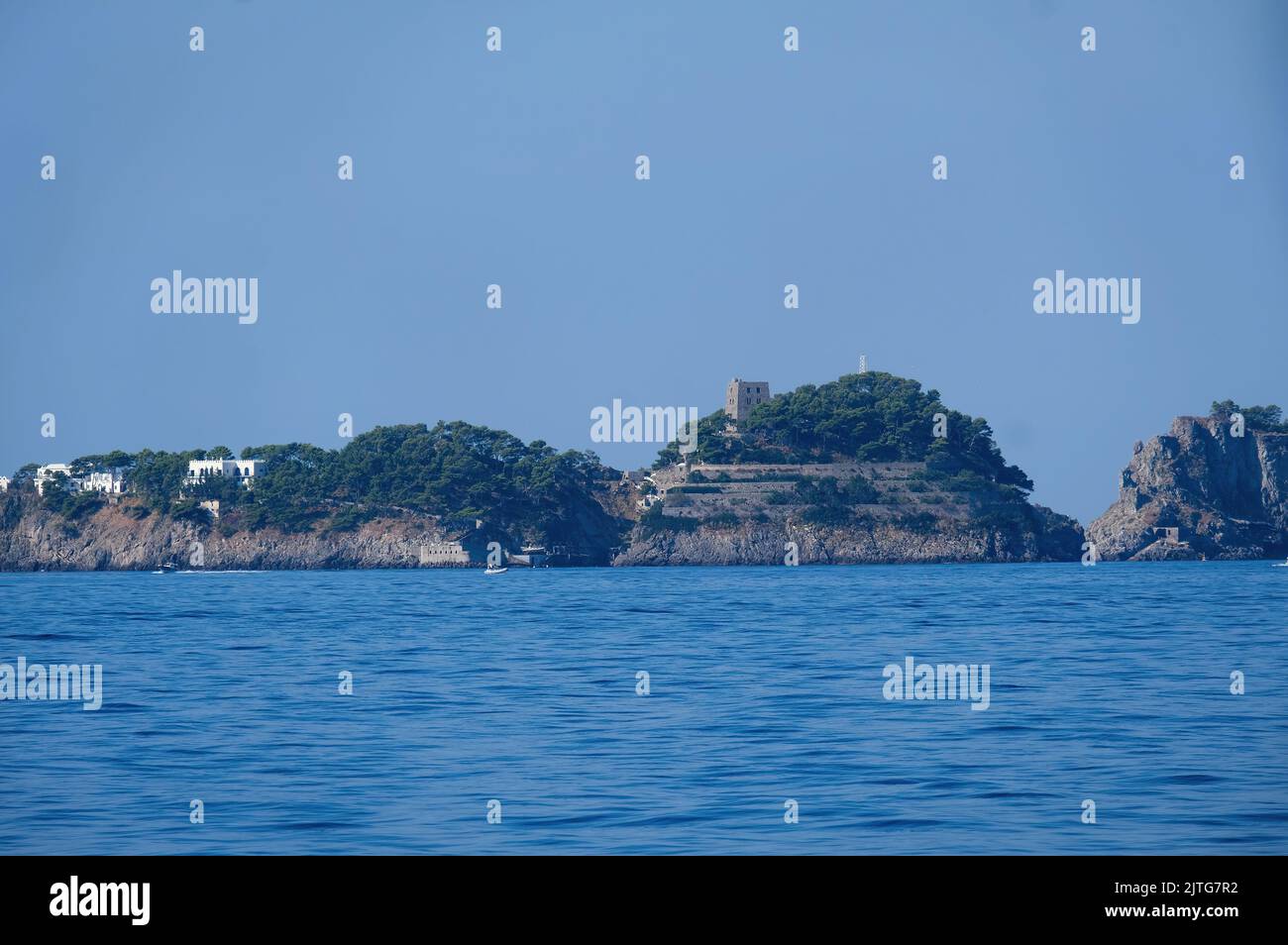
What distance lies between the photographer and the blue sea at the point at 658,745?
16609 mm

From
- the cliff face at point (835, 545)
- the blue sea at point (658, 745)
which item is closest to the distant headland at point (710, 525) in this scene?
the cliff face at point (835, 545)

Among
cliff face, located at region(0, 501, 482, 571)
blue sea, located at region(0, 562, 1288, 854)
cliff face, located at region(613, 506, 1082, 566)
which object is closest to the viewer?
blue sea, located at region(0, 562, 1288, 854)

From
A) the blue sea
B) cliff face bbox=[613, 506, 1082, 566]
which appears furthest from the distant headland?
the blue sea

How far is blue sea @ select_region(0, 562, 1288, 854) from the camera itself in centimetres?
1661

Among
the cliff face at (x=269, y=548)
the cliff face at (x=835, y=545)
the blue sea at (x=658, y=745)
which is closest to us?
the blue sea at (x=658, y=745)

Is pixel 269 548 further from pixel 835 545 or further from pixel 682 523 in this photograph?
pixel 835 545

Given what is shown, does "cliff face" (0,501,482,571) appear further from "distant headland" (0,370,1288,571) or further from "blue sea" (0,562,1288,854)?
"blue sea" (0,562,1288,854)

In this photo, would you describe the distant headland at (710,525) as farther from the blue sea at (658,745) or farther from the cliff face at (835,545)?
the blue sea at (658,745)

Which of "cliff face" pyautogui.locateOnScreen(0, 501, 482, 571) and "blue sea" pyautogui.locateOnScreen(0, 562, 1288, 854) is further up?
"cliff face" pyautogui.locateOnScreen(0, 501, 482, 571)

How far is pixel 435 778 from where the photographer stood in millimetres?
20172
